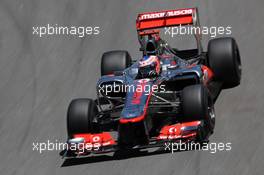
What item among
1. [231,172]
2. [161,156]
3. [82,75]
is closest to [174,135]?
[161,156]

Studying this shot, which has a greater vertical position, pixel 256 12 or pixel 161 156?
pixel 256 12

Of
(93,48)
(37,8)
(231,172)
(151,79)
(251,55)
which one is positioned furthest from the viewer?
(37,8)

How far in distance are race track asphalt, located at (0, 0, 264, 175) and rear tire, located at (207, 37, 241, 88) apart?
0.33 metres

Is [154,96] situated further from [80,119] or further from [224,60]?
[224,60]

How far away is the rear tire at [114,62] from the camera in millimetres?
17312

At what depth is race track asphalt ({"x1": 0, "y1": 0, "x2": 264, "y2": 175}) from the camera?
46.1ft

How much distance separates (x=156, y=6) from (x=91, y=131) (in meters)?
6.77

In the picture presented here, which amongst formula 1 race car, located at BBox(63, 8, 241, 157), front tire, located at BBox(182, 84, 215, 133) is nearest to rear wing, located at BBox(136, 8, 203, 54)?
formula 1 race car, located at BBox(63, 8, 241, 157)

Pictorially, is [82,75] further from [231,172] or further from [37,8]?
[231,172]

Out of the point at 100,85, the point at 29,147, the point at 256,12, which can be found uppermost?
the point at 256,12

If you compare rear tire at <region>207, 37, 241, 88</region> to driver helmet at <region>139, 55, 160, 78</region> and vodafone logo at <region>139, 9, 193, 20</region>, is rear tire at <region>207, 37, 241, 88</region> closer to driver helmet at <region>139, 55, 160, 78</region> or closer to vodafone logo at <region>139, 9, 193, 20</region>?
vodafone logo at <region>139, 9, 193, 20</region>

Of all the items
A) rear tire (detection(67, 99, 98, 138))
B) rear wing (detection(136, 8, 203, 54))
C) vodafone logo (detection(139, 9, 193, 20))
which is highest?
vodafone logo (detection(139, 9, 193, 20))

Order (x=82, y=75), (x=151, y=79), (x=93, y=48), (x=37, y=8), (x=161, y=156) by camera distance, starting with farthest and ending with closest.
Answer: (x=37, y=8) → (x=93, y=48) → (x=82, y=75) → (x=151, y=79) → (x=161, y=156)

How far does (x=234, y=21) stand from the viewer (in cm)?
1944
